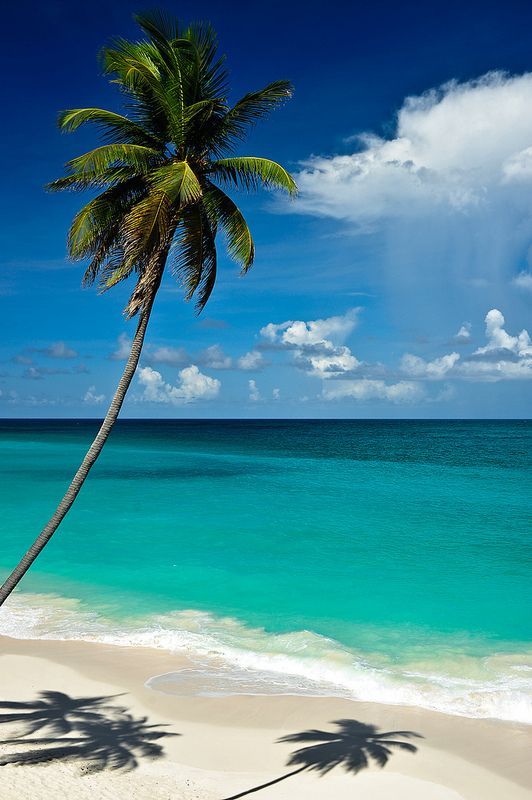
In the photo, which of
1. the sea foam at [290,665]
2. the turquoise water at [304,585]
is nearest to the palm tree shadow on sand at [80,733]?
the sea foam at [290,665]

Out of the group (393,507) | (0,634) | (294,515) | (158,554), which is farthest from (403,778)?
(393,507)

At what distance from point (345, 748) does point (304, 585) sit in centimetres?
967

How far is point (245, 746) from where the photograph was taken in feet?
28.6

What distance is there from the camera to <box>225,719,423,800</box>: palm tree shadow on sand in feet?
26.7

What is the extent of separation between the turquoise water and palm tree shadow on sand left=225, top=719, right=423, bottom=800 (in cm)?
158

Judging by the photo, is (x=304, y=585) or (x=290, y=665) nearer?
(x=290, y=665)

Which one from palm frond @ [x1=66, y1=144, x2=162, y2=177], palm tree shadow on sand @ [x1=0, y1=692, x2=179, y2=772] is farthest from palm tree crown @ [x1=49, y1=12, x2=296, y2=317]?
palm tree shadow on sand @ [x1=0, y1=692, x2=179, y2=772]

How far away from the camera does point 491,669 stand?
12383mm

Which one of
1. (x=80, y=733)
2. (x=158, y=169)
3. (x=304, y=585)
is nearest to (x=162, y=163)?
(x=158, y=169)

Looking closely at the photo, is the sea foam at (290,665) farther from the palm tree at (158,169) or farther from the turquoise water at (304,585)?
the palm tree at (158,169)

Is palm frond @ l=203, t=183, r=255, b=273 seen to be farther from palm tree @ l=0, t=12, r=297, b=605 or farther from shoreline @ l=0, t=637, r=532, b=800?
shoreline @ l=0, t=637, r=532, b=800

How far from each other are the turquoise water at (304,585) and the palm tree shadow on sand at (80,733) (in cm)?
190

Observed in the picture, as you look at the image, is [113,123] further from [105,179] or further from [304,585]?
[304,585]

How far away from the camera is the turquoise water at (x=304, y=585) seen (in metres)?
12.1
